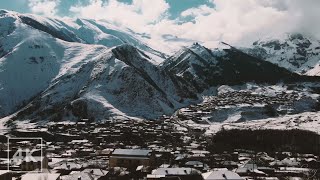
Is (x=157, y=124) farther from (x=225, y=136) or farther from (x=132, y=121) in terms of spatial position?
(x=225, y=136)

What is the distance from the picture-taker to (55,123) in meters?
197

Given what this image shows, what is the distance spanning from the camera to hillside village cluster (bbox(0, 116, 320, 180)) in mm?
87125

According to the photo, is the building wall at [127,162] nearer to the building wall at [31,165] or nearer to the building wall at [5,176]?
the building wall at [31,165]

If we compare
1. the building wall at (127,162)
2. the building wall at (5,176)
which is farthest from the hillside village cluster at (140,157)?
the building wall at (5,176)

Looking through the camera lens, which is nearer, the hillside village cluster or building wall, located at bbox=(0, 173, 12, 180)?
building wall, located at bbox=(0, 173, 12, 180)

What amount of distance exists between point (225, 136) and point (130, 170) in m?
61.0

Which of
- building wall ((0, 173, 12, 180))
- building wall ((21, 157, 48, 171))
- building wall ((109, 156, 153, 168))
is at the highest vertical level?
building wall ((0, 173, 12, 180))

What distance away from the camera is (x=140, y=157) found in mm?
105938

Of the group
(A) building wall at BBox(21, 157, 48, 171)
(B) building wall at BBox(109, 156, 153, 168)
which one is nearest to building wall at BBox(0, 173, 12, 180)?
(A) building wall at BBox(21, 157, 48, 171)

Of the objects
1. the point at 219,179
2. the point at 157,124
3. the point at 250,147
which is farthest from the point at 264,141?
the point at 219,179

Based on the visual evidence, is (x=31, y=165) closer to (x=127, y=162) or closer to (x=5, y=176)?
(x=127, y=162)

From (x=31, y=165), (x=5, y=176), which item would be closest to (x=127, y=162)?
(x=31, y=165)

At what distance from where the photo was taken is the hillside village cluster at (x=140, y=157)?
8712 cm

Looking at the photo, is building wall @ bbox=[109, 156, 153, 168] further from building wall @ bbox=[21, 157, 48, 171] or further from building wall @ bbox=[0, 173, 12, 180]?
Answer: building wall @ bbox=[0, 173, 12, 180]
